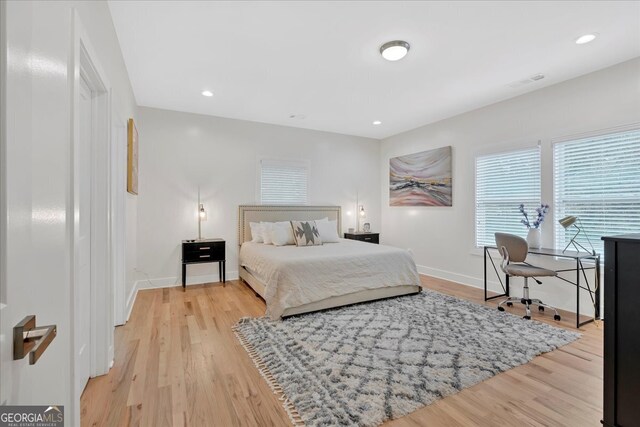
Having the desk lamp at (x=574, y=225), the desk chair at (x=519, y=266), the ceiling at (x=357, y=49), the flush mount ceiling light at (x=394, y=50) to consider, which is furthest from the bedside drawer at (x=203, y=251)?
the desk lamp at (x=574, y=225)

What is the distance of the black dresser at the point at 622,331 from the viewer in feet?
4.54

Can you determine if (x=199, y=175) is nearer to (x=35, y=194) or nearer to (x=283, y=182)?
(x=283, y=182)

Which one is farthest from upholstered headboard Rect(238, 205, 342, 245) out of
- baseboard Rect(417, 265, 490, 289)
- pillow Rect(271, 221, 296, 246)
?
baseboard Rect(417, 265, 490, 289)

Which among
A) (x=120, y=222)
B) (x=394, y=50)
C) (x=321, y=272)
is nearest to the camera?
(x=394, y=50)

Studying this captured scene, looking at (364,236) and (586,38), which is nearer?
(586,38)

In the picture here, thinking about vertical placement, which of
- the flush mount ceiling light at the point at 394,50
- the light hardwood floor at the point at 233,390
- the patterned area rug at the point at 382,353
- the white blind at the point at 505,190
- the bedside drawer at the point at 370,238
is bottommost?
the light hardwood floor at the point at 233,390

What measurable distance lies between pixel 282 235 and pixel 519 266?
119 inches

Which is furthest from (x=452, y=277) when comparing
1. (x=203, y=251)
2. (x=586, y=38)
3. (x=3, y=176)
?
(x=3, y=176)

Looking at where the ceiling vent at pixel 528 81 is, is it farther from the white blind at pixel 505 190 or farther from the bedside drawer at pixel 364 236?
the bedside drawer at pixel 364 236

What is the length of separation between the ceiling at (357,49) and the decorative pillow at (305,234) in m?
1.76

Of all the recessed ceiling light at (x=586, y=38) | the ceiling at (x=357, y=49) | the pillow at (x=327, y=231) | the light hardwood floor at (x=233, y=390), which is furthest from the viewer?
the pillow at (x=327, y=231)

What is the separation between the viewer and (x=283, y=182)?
536 cm

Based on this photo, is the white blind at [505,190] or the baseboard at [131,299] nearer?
the baseboard at [131,299]

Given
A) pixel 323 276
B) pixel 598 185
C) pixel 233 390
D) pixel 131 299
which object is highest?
pixel 598 185
